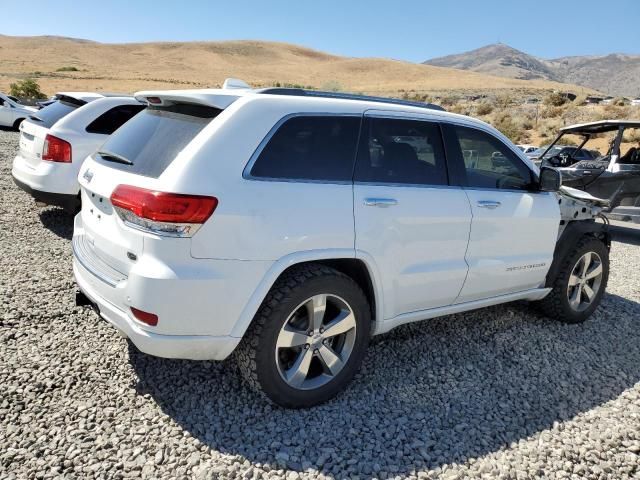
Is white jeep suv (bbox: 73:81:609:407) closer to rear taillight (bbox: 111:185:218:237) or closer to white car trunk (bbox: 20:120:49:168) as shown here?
rear taillight (bbox: 111:185:218:237)

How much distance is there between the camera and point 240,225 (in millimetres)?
2568

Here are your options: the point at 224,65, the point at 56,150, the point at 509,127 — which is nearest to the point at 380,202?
the point at 56,150

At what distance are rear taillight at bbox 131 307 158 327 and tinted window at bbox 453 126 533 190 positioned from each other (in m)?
2.30

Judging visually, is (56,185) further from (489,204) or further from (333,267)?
(489,204)

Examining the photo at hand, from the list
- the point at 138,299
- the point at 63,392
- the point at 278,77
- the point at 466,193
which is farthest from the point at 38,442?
the point at 278,77

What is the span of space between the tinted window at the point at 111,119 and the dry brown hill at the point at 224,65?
71.4 meters

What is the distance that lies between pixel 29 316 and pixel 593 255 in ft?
15.8


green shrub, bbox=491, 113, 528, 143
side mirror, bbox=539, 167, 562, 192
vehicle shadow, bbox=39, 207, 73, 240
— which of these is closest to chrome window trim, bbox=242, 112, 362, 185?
side mirror, bbox=539, 167, 562, 192

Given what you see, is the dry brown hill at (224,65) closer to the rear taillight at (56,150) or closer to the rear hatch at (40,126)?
the rear hatch at (40,126)

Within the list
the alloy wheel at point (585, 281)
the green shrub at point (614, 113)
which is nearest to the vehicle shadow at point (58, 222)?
the alloy wheel at point (585, 281)

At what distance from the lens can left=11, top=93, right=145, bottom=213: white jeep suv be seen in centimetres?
583

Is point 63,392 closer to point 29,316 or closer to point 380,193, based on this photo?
point 29,316

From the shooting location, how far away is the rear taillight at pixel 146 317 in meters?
2.51

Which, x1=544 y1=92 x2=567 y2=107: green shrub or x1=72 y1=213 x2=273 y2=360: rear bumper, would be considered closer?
x1=72 y1=213 x2=273 y2=360: rear bumper
